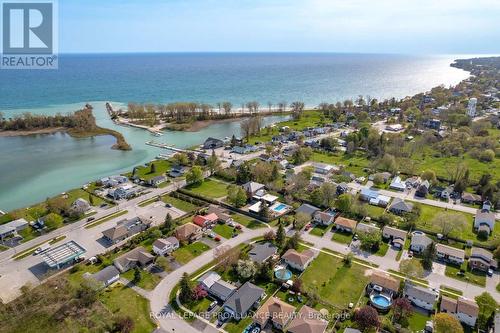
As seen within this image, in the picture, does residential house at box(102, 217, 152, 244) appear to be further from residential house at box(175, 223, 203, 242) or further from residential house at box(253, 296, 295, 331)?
residential house at box(253, 296, 295, 331)

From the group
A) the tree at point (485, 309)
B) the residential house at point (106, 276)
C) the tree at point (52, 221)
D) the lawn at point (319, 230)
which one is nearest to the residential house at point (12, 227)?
the tree at point (52, 221)

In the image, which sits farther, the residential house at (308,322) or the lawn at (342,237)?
the lawn at (342,237)

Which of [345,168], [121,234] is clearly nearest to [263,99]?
[345,168]

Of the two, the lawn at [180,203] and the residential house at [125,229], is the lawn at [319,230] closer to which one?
the lawn at [180,203]

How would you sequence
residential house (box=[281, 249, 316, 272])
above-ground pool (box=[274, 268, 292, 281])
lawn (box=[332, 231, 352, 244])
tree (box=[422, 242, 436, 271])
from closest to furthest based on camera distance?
above-ground pool (box=[274, 268, 292, 281])
residential house (box=[281, 249, 316, 272])
tree (box=[422, 242, 436, 271])
lawn (box=[332, 231, 352, 244])

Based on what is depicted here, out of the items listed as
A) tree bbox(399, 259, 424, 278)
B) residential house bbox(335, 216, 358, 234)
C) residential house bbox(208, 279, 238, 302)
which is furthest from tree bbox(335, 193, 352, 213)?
residential house bbox(208, 279, 238, 302)

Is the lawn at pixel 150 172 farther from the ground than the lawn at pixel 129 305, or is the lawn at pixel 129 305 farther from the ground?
the lawn at pixel 150 172

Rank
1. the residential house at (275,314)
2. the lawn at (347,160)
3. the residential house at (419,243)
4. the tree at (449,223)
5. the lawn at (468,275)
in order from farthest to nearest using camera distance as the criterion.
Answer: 1. the lawn at (347,160)
2. the tree at (449,223)
3. the residential house at (419,243)
4. the lawn at (468,275)
5. the residential house at (275,314)
